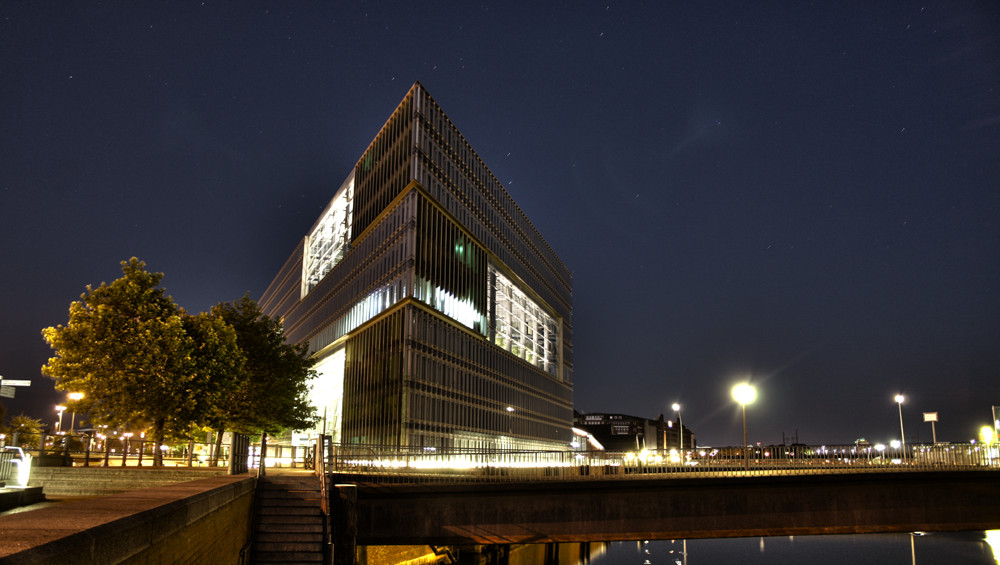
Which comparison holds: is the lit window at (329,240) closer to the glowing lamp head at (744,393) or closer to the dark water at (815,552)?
the dark water at (815,552)

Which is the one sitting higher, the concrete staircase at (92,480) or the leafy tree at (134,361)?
the leafy tree at (134,361)

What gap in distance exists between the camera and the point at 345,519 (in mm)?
20703

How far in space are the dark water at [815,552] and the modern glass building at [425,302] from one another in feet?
61.6

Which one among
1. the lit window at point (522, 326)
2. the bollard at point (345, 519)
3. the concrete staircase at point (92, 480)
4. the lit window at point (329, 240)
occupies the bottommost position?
the bollard at point (345, 519)

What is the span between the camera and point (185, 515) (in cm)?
984

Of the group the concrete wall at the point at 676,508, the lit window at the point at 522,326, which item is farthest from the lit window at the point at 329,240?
the concrete wall at the point at 676,508

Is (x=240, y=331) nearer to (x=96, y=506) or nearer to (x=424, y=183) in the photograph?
(x=424, y=183)

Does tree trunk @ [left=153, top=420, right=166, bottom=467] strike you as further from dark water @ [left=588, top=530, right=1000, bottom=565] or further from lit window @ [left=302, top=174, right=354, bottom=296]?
dark water @ [left=588, top=530, right=1000, bottom=565]

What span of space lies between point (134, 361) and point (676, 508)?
2317cm

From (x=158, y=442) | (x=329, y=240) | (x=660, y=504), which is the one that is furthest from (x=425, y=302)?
(x=660, y=504)

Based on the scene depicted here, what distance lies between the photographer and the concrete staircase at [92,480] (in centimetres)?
2089

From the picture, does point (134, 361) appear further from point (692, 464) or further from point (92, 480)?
point (692, 464)

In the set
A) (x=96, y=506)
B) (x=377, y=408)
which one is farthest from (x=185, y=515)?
(x=377, y=408)

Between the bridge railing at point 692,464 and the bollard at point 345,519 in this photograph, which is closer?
the bollard at point 345,519
